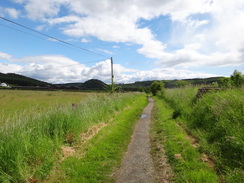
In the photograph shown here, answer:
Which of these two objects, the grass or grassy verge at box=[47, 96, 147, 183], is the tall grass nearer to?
grassy verge at box=[47, 96, 147, 183]

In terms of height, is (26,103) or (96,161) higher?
(96,161)

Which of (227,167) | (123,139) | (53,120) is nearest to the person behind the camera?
(227,167)

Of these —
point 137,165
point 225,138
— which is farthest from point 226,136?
point 137,165

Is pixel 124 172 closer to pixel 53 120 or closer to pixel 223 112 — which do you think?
pixel 53 120

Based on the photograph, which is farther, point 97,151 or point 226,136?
point 97,151

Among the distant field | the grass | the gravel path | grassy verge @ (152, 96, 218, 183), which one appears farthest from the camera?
the distant field

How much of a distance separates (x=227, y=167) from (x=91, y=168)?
359 cm

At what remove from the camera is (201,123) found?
8055mm

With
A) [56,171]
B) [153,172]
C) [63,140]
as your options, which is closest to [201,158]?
[153,172]

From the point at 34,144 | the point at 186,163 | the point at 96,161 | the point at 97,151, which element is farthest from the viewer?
the point at 97,151

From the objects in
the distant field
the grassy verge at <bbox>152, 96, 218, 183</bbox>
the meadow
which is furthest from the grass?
the meadow

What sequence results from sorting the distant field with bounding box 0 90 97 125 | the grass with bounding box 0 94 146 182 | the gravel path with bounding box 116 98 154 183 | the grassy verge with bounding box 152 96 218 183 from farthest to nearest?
the distant field with bounding box 0 90 97 125
the gravel path with bounding box 116 98 154 183
the grass with bounding box 0 94 146 182
the grassy verge with bounding box 152 96 218 183

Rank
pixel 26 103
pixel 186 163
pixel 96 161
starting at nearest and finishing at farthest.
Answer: pixel 186 163
pixel 96 161
pixel 26 103

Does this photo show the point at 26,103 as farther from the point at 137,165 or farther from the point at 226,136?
the point at 226,136
